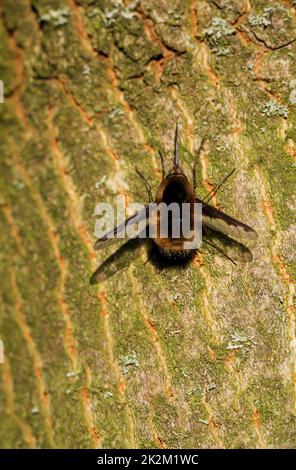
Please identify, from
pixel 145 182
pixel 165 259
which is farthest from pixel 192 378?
pixel 145 182

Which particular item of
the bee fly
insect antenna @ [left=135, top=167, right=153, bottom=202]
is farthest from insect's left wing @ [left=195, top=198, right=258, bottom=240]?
insect antenna @ [left=135, top=167, right=153, bottom=202]

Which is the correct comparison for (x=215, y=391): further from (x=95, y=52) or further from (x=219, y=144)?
(x=95, y=52)

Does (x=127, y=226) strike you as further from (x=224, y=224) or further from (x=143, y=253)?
(x=224, y=224)

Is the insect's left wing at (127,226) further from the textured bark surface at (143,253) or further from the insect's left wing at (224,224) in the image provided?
the insect's left wing at (224,224)

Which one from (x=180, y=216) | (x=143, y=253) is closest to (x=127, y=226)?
(x=143, y=253)

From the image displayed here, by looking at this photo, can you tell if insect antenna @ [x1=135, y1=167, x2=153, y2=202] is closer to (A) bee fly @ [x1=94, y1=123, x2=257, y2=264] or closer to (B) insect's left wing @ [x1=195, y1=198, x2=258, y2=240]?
(A) bee fly @ [x1=94, y1=123, x2=257, y2=264]

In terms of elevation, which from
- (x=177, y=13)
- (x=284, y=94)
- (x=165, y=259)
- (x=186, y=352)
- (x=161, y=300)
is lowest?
(x=186, y=352)

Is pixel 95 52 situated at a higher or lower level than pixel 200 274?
higher

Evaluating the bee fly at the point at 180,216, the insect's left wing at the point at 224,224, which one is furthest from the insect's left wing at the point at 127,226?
the insect's left wing at the point at 224,224
